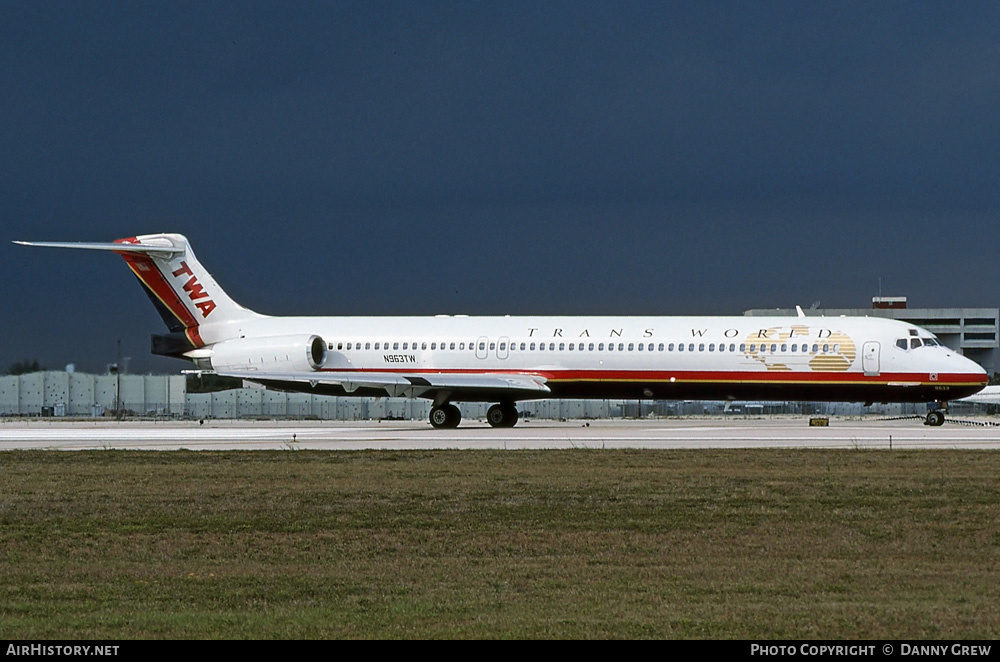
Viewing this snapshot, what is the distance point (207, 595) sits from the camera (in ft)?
37.5

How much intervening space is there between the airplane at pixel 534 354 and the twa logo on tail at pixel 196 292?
0.12 ft

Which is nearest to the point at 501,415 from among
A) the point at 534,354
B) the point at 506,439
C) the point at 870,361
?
the point at 534,354

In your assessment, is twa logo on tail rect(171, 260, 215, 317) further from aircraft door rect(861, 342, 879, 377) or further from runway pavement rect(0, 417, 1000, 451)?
aircraft door rect(861, 342, 879, 377)

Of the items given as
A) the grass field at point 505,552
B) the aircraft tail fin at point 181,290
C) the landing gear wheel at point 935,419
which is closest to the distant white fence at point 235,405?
the aircraft tail fin at point 181,290

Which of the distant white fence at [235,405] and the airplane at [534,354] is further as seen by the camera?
the distant white fence at [235,405]

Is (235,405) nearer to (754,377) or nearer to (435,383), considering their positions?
(435,383)

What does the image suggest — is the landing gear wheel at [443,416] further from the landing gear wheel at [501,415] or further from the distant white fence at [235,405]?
the distant white fence at [235,405]

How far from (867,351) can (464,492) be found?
77.3 feet

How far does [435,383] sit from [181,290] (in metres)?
11.3

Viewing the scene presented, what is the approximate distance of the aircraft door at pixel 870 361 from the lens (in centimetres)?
3959

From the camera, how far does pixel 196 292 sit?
4716 cm

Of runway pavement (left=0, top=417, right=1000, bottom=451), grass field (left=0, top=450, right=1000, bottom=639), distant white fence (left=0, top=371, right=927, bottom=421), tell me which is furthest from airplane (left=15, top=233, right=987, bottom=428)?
distant white fence (left=0, top=371, right=927, bottom=421)

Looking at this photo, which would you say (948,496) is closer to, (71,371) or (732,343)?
(732,343)
